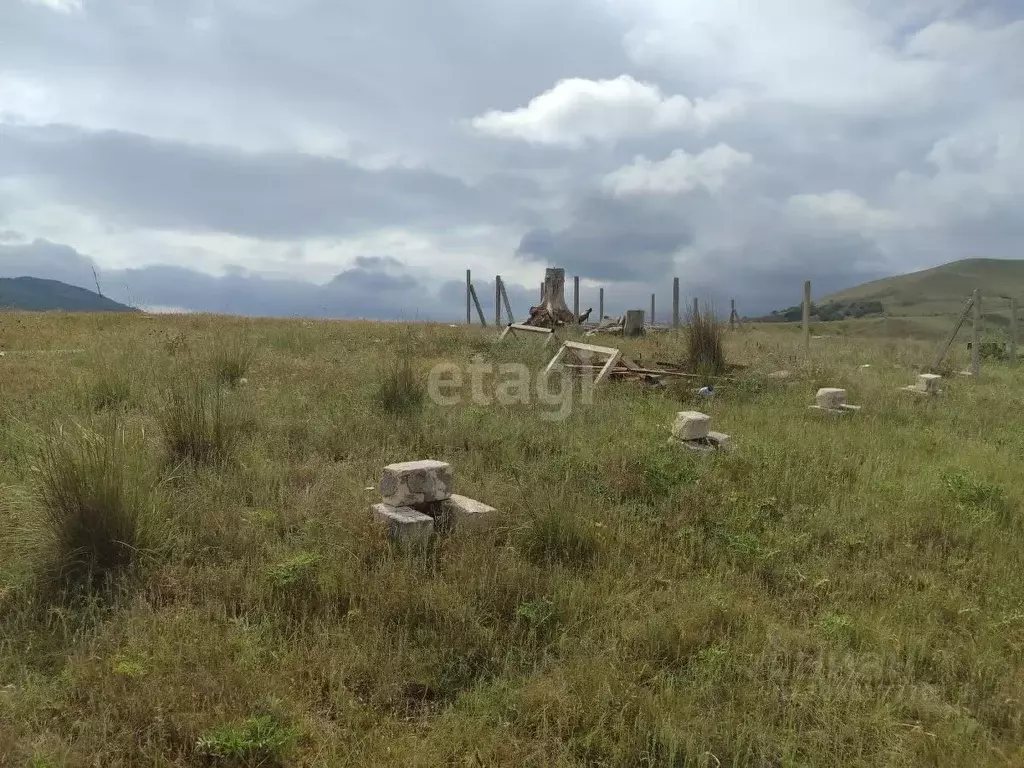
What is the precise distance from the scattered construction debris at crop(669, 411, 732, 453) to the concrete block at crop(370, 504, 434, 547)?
3.14 metres

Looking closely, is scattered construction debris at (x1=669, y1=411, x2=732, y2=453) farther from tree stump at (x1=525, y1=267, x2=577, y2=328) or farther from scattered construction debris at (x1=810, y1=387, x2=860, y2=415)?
tree stump at (x1=525, y1=267, x2=577, y2=328)

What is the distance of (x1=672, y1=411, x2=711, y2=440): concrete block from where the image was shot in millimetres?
6648

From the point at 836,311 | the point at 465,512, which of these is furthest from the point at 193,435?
the point at 836,311

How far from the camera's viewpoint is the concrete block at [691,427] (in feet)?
21.8

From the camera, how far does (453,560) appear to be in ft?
12.9

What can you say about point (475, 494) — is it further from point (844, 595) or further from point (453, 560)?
point (844, 595)

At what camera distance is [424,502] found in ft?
14.9

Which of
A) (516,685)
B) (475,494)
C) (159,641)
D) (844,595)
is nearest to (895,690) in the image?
(844,595)

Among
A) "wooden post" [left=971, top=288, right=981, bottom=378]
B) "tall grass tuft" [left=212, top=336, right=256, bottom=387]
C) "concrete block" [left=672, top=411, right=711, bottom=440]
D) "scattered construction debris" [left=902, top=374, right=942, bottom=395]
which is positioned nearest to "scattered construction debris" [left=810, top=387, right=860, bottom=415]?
"scattered construction debris" [left=902, top=374, right=942, bottom=395]

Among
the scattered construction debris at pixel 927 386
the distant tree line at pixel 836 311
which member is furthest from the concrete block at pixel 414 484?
the distant tree line at pixel 836 311

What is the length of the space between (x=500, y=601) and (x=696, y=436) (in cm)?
370

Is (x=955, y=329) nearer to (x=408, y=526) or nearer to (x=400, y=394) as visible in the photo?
(x=400, y=394)

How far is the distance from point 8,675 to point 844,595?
4396 millimetres

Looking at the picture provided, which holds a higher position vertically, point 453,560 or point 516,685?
point 453,560
